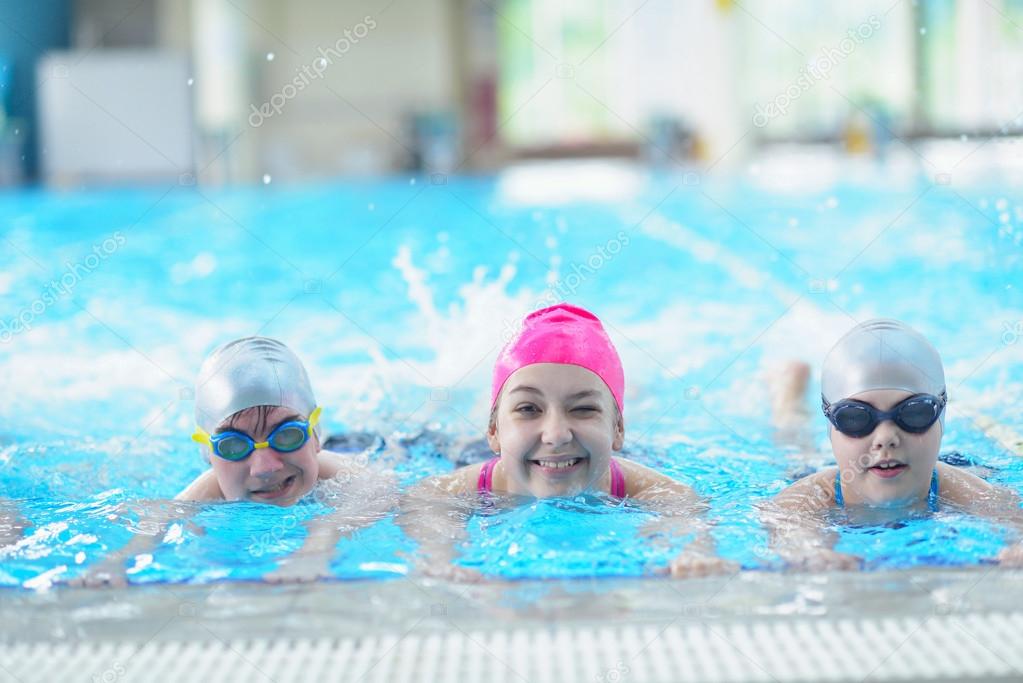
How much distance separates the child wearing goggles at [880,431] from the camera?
129 inches

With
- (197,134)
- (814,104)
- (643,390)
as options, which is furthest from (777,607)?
(814,104)

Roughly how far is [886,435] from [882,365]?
0.20 m

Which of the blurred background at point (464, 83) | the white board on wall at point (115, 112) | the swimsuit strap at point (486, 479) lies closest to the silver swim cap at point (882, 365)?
the swimsuit strap at point (486, 479)

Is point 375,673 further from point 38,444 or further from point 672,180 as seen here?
point 672,180

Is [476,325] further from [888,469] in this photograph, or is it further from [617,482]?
[888,469]

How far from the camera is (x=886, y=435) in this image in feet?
10.7

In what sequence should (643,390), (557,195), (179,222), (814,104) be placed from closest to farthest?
(643,390) → (179,222) → (557,195) → (814,104)

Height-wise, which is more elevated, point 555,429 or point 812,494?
point 555,429

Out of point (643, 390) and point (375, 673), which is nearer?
point (375, 673)

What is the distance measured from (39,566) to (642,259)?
7534mm

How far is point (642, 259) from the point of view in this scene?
1037cm

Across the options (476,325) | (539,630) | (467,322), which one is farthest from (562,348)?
(467,322)

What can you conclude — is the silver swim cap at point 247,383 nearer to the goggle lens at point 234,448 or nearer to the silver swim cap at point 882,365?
the goggle lens at point 234,448

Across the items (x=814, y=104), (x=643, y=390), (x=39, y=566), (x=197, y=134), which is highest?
(x=814, y=104)
